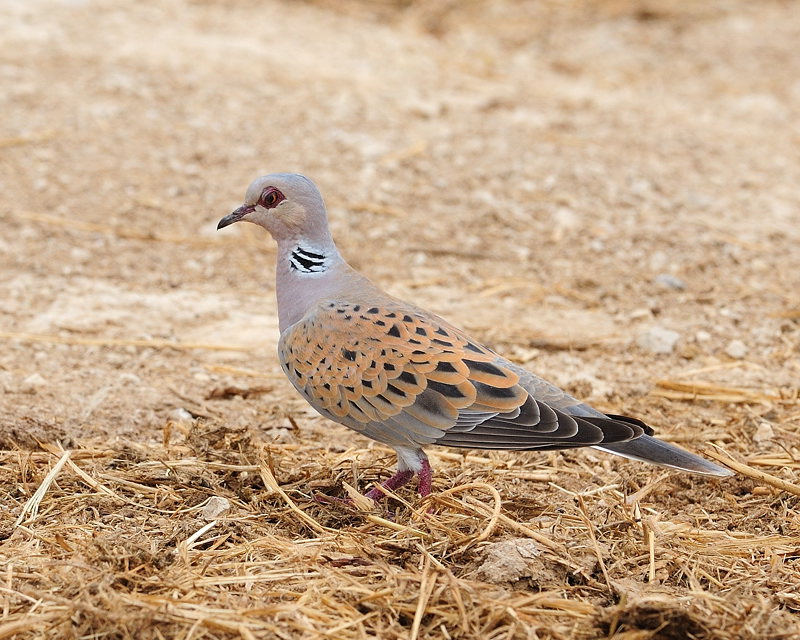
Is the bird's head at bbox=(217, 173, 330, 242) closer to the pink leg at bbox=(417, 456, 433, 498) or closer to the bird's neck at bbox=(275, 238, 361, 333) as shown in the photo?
the bird's neck at bbox=(275, 238, 361, 333)

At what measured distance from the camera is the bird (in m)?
3.43

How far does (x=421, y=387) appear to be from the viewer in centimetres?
352

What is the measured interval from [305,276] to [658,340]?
2230 millimetres

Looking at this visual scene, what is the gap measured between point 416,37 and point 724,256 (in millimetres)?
4635

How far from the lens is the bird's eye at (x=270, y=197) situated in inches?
160

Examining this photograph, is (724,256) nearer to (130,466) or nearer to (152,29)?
(130,466)

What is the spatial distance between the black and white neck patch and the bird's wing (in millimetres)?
323

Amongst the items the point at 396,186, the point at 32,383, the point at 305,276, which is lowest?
the point at 32,383

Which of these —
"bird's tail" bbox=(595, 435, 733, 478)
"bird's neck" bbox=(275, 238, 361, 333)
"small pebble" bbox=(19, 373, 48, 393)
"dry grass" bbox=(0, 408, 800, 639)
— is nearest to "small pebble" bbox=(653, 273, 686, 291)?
"dry grass" bbox=(0, 408, 800, 639)

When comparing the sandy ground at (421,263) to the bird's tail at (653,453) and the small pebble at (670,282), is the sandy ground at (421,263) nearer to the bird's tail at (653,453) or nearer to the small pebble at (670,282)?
the small pebble at (670,282)

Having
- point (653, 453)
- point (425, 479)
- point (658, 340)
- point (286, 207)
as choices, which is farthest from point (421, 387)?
point (658, 340)

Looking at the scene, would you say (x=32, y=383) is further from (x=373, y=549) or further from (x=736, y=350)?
(x=736, y=350)

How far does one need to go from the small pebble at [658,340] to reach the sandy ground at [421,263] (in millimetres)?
17

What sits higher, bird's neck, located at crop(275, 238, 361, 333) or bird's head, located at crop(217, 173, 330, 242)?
bird's head, located at crop(217, 173, 330, 242)
